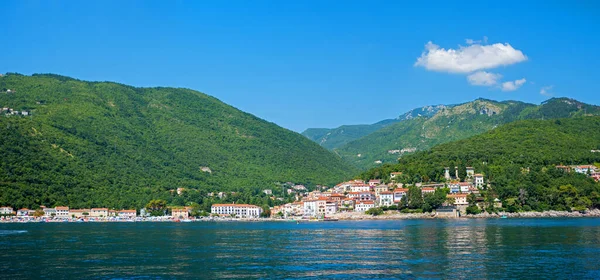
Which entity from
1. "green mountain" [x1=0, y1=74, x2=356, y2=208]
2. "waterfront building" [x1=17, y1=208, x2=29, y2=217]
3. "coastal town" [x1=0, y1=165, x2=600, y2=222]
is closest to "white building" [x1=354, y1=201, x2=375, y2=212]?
"coastal town" [x1=0, y1=165, x2=600, y2=222]

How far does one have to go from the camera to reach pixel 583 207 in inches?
3920

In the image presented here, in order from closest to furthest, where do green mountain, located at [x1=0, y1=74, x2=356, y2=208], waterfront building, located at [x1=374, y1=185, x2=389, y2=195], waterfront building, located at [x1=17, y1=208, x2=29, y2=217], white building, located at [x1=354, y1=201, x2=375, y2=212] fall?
1. waterfront building, located at [x1=17, y1=208, x2=29, y2=217]
2. white building, located at [x1=354, y1=201, x2=375, y2=212]
3. green mountain, located at [x1=0, y1=74, x2=356, y2=208]
4. waterfront building, located at [x1=374, y1=185, x2=389, y2=195]

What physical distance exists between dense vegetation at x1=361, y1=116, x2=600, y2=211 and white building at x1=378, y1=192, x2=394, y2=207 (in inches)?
371

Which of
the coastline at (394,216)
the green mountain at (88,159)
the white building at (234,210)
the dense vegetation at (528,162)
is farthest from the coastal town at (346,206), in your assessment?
the green mountain at (88,159)

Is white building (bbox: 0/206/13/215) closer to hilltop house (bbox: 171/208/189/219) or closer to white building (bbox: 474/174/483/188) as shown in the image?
hilltop house (bbox: 171/208/189/219)

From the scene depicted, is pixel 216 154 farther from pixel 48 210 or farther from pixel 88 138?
pixel 48 210

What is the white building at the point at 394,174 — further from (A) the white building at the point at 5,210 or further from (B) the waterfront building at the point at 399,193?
(A) the white building at the point at 5,210

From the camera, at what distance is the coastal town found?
106812mm

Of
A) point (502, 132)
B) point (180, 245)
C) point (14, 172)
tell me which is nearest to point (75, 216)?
point (14, 172)

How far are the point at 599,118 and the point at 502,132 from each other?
35831mm

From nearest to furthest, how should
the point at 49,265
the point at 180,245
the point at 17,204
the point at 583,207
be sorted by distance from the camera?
the point at 49,265 < the point at 180,245 < the point at 583,207 < the point at 17,204

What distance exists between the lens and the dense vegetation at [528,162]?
338ft

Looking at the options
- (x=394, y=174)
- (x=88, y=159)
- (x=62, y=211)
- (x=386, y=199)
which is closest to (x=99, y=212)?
(x=62, y=211)

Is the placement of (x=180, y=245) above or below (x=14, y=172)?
below
